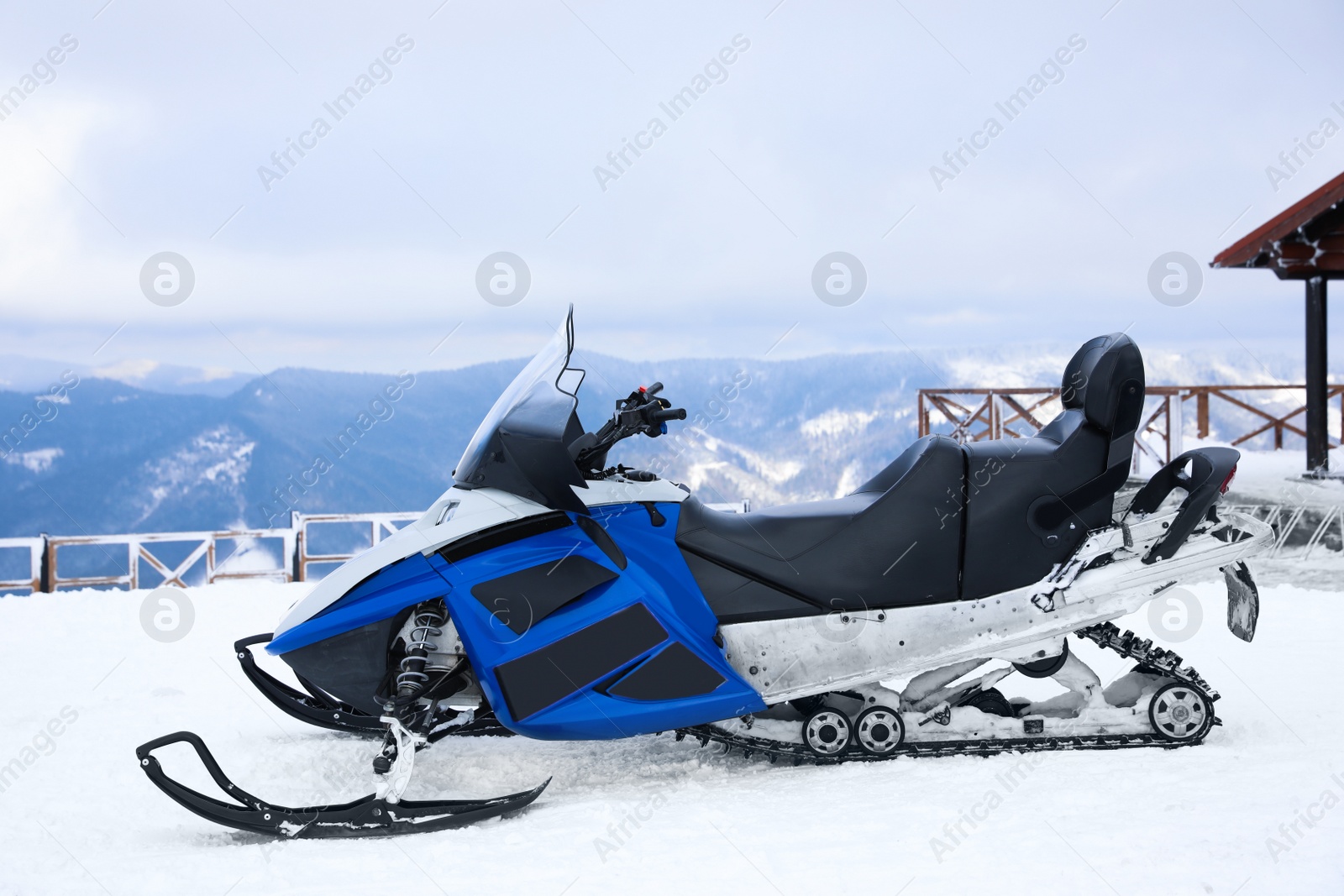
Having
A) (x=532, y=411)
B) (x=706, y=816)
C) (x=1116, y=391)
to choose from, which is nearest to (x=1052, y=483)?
(x=1116, y=391)

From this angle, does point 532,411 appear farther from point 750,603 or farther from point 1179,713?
point 1179,713

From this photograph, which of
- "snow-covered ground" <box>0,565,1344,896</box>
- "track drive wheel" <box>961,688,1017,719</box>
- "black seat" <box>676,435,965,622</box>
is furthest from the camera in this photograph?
"track drive wheel" <box>961,688,1017,719</box>

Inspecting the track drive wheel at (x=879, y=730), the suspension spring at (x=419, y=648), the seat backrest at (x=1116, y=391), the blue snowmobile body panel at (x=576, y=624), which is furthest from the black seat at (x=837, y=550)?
the suspension spring at (x=419, y=648)

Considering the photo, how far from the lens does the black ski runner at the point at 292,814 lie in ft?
9.39

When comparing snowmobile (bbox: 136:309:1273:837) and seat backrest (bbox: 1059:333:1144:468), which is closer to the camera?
snowmobile (bbox: 136:309:1273:837)

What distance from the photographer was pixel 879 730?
11.3 feet

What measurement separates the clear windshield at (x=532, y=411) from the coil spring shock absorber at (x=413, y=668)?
0.45 m

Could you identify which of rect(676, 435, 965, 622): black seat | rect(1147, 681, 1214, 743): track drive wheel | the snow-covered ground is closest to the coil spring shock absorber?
the snow-covered ground

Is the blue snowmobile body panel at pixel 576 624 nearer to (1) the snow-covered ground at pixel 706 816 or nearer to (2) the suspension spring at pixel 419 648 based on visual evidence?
(2) the suspension spring at pixel 419 648

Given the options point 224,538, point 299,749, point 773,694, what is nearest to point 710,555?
point 773,694

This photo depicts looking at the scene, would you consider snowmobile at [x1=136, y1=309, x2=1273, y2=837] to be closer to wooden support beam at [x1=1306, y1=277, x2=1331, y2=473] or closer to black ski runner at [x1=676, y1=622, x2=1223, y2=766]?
black ski runner at [x1=676, y1=622, x2=1223, y2=766]

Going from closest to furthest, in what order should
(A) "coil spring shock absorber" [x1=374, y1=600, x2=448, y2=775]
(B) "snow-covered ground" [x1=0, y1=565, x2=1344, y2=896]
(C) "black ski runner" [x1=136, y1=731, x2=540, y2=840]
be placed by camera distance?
(B) "snow-covered ground" [x1=0, y1=565, x2=1344, y2=896], (C) "black ski runner" [x1=136, y1=731, x2=540, y2=840], (A) "coil spring shock absorber" [x1=374, y1=600, x2=448, y2=775]

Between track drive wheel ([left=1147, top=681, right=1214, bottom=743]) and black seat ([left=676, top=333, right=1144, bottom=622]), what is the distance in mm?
621

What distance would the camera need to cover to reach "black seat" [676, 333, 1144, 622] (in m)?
3.30
